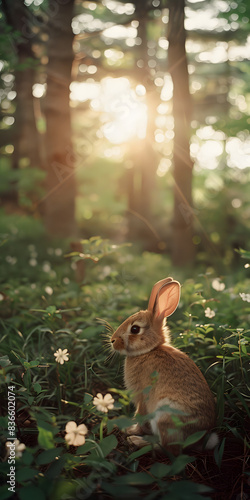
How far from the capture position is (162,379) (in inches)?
96.8

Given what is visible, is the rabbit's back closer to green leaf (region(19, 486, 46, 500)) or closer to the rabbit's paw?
the rabbit's paw

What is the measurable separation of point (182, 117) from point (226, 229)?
6180mm

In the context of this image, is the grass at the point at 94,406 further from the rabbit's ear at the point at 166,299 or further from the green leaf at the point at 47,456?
the rabbit's ear at the point at 166,299

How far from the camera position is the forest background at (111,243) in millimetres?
2217

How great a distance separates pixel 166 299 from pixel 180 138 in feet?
17.5

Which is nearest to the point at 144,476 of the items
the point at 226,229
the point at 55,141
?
the point at 55,141

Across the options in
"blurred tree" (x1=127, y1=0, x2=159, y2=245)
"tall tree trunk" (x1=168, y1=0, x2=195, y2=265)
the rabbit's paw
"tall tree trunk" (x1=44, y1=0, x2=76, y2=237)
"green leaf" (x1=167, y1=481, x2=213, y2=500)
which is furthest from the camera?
"blurred tree" (x1=127, y1=0, x2=159, y2=245)

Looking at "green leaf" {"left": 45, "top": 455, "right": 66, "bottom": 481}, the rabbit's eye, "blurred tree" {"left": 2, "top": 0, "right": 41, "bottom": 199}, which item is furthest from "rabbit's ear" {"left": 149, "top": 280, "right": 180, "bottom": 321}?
"blurred tree" {"left": 2, "top": 0, "right": 41, "bottom": 199}

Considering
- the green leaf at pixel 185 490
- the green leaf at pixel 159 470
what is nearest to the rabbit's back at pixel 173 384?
the green leaf at pixel 159 470

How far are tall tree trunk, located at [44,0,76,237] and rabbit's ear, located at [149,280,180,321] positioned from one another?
7.14 metres

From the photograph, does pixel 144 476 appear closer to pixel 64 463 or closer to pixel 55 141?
pixel 64 463

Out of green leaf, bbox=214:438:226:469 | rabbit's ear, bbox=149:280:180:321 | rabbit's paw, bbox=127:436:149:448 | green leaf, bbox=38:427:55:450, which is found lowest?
rabbit's paw, bbox=127:436:149:448

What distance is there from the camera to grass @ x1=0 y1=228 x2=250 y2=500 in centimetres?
192

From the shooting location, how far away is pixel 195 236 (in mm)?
9430
